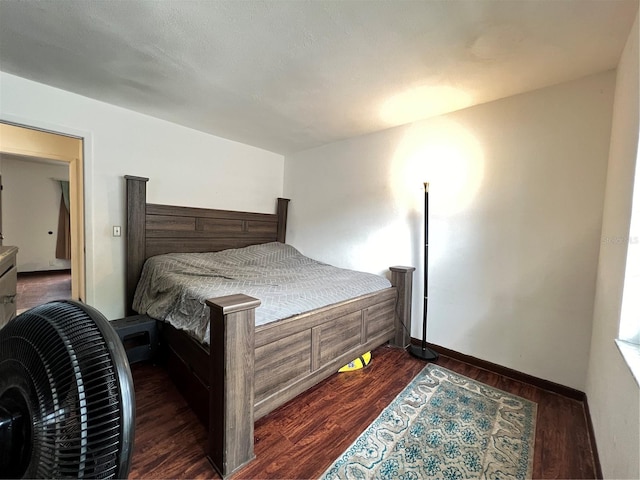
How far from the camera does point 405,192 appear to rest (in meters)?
2.77

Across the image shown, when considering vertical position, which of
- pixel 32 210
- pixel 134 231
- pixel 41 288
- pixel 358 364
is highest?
pixel 32 210

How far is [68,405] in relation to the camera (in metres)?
0.43

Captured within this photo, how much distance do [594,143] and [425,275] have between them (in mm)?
1480

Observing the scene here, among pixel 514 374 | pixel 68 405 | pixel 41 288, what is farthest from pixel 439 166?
pixel 41 288

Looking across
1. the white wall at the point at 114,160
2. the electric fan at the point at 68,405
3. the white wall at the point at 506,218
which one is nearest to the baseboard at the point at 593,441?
the white wall at the point at 506,218

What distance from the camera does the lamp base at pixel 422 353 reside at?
2.41 m

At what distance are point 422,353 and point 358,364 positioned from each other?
0.66 metres

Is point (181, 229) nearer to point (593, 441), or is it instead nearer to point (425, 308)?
point (425, 308)

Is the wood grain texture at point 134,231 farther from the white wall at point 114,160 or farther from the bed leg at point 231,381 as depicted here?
the bed leg at point 231,381

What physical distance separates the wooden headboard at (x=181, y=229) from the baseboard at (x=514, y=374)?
2.53 m

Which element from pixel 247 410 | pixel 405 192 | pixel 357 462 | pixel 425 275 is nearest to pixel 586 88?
pixel 405 192

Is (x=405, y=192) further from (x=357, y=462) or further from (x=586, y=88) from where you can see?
(x=357, y=462)

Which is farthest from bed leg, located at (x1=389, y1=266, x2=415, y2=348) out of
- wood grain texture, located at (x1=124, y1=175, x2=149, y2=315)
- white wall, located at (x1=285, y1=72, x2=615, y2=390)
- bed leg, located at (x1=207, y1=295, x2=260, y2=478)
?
wood grain texture, located at (x1=124, y1=175, x2=149, y2=315)

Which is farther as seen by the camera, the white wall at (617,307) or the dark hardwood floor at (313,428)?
the dark hardwood floor at (313,428)
